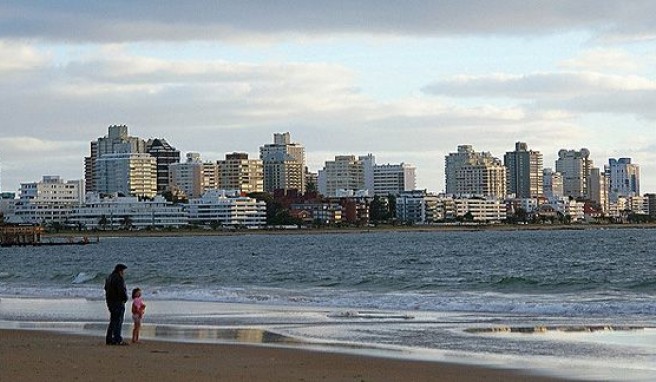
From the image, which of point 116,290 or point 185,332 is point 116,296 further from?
point 185,332

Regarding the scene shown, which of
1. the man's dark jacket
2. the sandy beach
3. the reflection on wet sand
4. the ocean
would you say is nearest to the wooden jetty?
the ocean

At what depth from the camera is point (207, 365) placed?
62.0 ft

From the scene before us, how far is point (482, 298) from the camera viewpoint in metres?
39.5

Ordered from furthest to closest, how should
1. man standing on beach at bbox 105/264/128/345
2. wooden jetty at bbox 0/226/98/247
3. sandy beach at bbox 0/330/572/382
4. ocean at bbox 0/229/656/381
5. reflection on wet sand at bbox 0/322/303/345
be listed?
wooden jetty at bbox 0/226/98/247 → reflection on wet sand at bbox 0/322/303/345 → man standing on beach at bbox 105/264/128/345 → ocean at bbox 0/229/656/381 → sandy beach at bbox 0/330/572/382

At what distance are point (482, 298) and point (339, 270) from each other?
1096 inches

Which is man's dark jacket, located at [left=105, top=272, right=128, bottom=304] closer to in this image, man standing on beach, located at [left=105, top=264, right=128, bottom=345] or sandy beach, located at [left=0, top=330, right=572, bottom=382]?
man standing on beach, located at [left=105, top=264, right=128, bottom=345]

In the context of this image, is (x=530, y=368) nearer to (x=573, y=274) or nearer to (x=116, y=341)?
(x=116, y=341)

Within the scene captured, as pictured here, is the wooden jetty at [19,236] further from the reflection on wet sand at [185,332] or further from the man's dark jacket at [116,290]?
the man's dark jacket at [116,290]

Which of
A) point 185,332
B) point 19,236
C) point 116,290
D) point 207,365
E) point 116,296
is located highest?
point 116,290

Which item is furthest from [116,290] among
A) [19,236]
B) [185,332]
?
[19,236]

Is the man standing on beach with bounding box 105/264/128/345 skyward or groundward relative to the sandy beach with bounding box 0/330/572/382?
skyward

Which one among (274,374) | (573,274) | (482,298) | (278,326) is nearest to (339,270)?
(573,274)

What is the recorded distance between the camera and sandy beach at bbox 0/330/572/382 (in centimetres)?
1725

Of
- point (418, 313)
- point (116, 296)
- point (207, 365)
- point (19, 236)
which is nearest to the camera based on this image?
point (207, 365)
